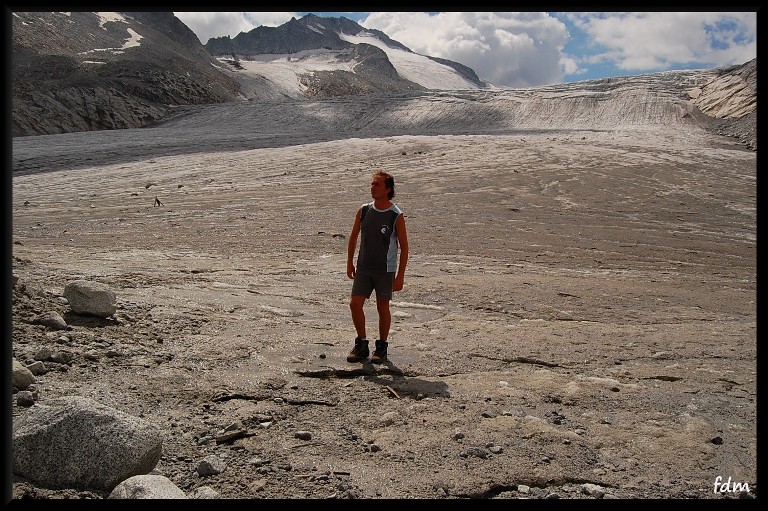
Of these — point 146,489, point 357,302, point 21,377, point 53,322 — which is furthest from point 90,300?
point 146,489

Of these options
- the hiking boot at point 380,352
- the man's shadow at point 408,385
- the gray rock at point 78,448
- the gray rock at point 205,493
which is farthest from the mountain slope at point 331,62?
the gray rock at point 205,493

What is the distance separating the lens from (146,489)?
2705 millimetres

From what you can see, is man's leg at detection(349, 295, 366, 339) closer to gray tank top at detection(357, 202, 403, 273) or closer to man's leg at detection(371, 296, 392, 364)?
man's leg at detection(371, 296, 392, 364)

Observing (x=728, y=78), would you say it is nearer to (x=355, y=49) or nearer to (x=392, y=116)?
(x=392, y=116)

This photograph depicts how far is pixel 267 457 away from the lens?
3.32 m

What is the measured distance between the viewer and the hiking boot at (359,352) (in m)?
4.89

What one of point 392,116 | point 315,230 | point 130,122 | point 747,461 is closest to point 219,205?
point 315,230

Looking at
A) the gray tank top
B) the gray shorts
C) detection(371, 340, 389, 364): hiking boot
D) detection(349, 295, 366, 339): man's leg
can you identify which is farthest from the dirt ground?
the gray tank top

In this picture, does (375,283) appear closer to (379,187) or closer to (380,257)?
(380,257)

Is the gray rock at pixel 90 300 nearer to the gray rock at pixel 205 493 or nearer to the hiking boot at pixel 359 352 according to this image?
Answer: the hiking boot at pixel 359 352

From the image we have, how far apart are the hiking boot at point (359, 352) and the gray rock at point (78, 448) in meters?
1.98

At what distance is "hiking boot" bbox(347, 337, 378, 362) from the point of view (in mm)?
4891

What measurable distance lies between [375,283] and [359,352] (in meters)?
0.56

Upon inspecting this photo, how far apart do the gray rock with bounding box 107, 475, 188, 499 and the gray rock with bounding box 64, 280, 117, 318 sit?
8.66 feet
